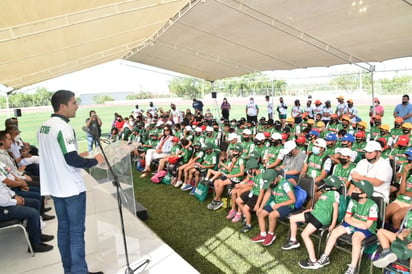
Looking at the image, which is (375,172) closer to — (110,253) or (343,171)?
(343,171)

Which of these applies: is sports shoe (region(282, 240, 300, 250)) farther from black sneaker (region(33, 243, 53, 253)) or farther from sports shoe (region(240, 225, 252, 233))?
black sneaker (region(33, 243, 53, 253))

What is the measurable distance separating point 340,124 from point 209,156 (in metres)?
4.34

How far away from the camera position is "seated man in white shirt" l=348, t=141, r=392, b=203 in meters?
4.18

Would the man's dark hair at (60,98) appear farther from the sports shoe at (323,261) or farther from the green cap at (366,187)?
the sports shoe at (323,261)

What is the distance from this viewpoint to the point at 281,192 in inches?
171

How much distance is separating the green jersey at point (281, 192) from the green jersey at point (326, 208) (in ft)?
1.70

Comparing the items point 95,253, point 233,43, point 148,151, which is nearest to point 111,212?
point 95,253

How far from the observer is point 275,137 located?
6.21m

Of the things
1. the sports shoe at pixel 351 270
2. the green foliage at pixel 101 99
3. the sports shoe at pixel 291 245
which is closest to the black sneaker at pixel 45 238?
the sports shoe at pixel 291 245

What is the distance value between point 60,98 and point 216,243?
3012 mm

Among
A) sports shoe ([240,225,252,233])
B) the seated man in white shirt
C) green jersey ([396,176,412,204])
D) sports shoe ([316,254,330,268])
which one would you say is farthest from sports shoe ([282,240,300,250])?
green jersey ([396,176,412,204])

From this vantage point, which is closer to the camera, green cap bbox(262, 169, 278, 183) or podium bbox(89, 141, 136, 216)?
podium bbox(89, 141, 136, 216)

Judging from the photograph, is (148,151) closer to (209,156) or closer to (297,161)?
(209,156)

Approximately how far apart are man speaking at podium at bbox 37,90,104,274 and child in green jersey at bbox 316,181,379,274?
2818mm
